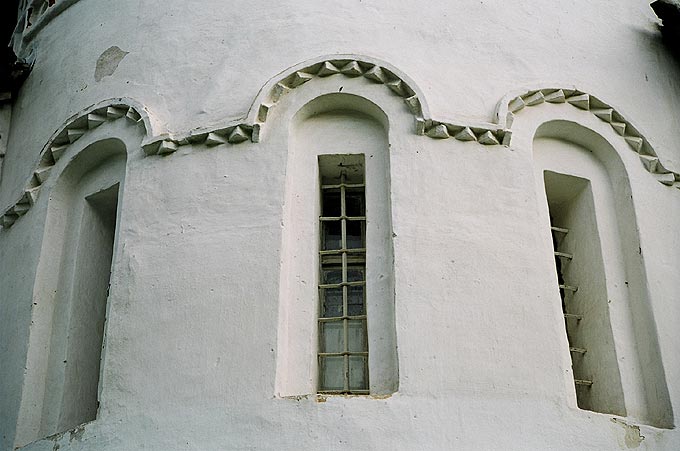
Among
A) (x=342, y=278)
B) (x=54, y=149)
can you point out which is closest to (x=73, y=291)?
(x=54, y=149)

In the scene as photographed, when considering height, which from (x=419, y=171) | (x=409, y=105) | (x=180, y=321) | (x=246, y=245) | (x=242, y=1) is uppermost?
(x=242, y=1)

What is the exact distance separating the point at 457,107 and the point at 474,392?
2475 millimetres

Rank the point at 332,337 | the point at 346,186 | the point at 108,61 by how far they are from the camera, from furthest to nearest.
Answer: the point at 108,61 → the point at 346,186 → the point at 332,337

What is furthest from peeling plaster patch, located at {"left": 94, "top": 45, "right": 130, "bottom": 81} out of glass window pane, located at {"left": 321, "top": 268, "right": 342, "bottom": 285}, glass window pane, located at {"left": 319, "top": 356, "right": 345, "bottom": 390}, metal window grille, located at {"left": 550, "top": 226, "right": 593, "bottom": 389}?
metal window grille, located at {"left": 550, "top": 226, "right": 593, "bottom": 389}

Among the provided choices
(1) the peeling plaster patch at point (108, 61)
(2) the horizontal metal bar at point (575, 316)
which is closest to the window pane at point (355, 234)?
(2) the horizontal metal bar at point (575, 316)

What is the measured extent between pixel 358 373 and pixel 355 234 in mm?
1230

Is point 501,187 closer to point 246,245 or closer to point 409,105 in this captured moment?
point 409,105

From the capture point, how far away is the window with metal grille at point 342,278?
9.12m

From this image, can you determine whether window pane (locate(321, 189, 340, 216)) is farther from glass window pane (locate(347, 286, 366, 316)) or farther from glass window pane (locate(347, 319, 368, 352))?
glass window pane (locate(347, 319, 368, 352))

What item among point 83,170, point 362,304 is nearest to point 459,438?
point 362,304

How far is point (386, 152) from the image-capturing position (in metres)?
9.65

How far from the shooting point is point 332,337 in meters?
9.29

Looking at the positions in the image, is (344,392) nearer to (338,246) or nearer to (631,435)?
(338,246)

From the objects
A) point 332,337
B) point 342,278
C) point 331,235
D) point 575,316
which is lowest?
point 332,337
